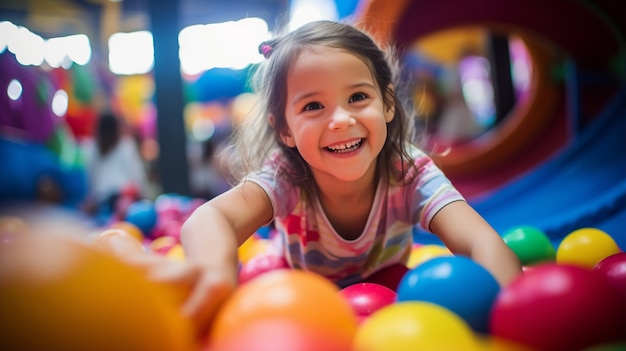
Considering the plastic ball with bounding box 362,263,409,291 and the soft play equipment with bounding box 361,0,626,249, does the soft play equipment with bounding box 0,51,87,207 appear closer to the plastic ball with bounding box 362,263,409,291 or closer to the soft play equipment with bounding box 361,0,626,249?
the soft play equipment with bounding box 361,0,626,249

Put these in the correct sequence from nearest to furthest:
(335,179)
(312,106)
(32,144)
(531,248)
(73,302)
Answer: (73,302)
(312,106)
(335,179)
(531,248)
(32,144)

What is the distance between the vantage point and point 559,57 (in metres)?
2.80

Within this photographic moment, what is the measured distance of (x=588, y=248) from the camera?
1.15 meters

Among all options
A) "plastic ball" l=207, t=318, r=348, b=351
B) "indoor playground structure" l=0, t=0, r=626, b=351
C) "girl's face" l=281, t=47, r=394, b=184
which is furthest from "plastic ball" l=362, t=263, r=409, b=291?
"plastic ball" l=207, t=318, r=348, b=351

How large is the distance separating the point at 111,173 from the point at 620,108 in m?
Result: 2.79

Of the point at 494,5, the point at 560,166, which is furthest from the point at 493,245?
the point at 494,5

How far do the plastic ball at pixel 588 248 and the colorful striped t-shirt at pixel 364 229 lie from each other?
360mm

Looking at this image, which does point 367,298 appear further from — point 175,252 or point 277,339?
point 175,252

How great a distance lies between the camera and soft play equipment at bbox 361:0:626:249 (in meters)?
1.97

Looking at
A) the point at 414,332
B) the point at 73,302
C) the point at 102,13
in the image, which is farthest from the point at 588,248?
the point at 102,13

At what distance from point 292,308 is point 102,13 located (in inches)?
256

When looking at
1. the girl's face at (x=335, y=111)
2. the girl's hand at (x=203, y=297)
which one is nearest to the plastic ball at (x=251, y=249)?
the girl's face at (x=335, y=111)

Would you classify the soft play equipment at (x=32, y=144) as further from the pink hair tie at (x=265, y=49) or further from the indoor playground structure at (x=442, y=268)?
the pink hair tie at (x=265, y=49)

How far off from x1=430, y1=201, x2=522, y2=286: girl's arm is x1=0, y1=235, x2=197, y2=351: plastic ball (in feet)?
1.74
